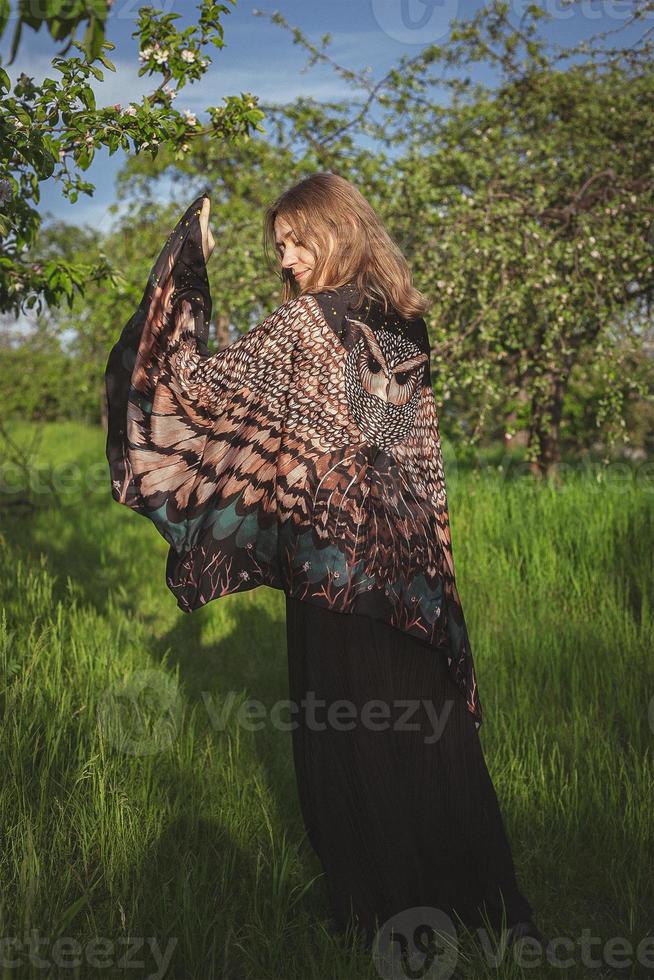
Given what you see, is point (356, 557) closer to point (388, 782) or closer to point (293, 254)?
point (388, 782)

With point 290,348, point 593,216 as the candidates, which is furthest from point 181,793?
point 593,216

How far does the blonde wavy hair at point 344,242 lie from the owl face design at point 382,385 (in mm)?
94

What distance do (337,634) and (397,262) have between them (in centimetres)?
101

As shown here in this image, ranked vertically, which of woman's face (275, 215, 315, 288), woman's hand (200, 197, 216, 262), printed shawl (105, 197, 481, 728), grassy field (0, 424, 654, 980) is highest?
woman's hand (200, 197, 216, 262)

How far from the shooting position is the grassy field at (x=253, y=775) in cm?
217

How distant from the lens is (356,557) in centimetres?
220

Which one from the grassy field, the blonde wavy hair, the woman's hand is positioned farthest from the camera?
the woman's hand

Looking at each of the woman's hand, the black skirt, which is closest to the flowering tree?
the woman's hand

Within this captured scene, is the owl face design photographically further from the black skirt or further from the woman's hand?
the woman's hand

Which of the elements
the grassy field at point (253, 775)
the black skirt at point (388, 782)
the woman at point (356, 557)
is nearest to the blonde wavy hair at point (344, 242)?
the woman at point (356, 557)

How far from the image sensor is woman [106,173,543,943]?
2.23 meters

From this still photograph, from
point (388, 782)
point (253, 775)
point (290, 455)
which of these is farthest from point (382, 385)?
point (253, 775)

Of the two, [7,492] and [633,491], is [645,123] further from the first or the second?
[7,492]

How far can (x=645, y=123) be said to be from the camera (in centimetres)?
652
